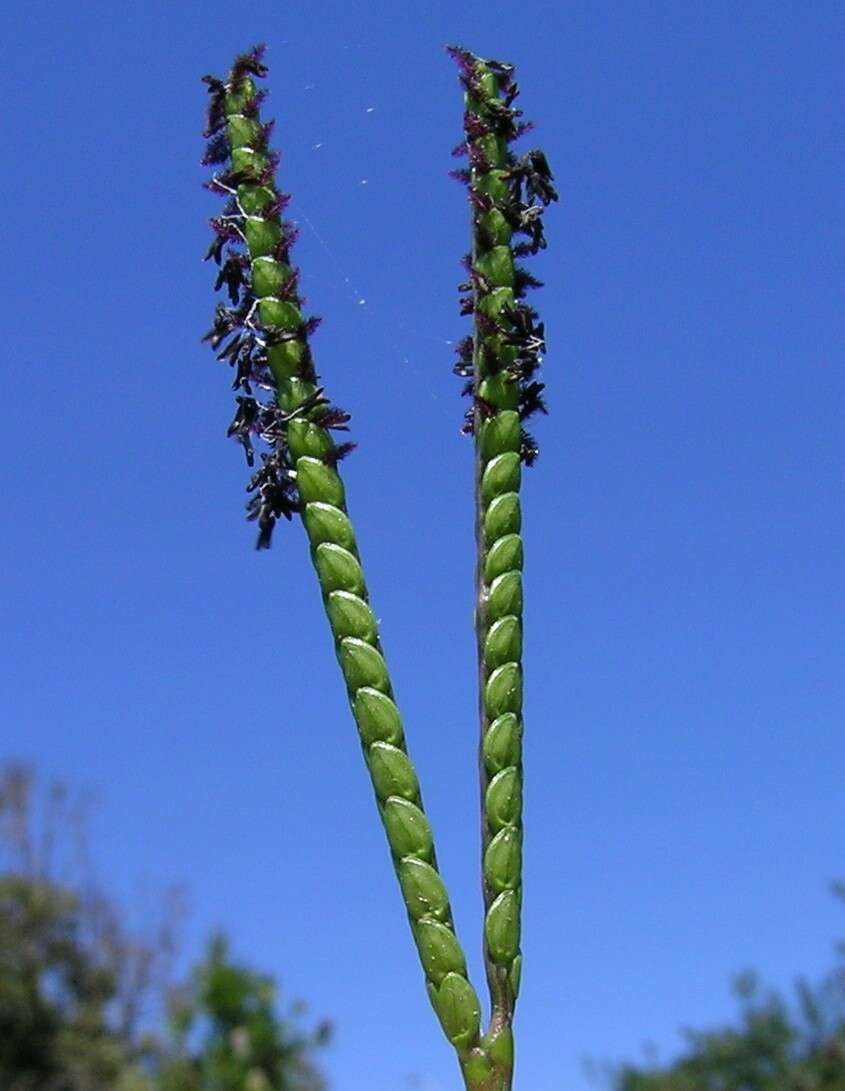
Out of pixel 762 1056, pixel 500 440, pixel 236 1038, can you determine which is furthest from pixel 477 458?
pixel 762 1056

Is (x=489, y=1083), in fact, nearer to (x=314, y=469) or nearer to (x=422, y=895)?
(x=422, y=895)

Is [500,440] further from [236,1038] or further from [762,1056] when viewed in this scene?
[762,1056]

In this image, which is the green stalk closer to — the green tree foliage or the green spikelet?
the green spikelet

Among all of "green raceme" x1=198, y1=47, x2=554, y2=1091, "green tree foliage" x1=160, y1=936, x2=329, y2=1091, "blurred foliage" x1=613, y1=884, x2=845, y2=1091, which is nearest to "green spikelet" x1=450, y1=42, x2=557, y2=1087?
"green raceme" x1=198, y1=47, x2=554, y2=1091

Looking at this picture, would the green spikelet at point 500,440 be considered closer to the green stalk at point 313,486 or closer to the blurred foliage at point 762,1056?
the green stalk at point 313,486

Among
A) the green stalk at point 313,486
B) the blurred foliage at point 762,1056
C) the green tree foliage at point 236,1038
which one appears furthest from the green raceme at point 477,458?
the blurred foliage at point 762,1056

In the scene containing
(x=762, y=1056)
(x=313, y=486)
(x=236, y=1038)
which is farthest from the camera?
(x=762, y=1056)
